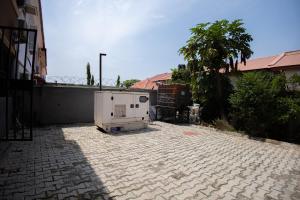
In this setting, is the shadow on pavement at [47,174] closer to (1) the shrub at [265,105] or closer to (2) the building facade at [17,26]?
(2) the building facade at [17,26]

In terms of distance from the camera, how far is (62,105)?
36.7ft

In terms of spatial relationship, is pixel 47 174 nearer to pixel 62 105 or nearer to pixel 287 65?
pixel 62 105

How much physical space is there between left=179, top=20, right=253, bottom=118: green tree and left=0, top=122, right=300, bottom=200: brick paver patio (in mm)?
5486

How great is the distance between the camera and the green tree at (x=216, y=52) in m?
11.6

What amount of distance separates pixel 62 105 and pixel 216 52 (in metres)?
9.52

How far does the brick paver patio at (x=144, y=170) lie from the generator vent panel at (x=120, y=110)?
5.59 feet

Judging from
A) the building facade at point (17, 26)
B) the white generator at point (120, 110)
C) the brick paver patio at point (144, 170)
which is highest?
the building facade at point (17, 26)

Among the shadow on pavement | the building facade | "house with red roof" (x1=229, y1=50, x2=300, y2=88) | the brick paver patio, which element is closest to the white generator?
the brick paver patio

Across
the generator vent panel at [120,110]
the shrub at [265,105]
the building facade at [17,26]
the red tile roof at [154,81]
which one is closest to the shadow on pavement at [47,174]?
the building facade at [17,26]

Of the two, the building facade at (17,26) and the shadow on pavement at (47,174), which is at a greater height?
the building facade at (17,26)

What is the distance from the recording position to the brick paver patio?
12.3 ft

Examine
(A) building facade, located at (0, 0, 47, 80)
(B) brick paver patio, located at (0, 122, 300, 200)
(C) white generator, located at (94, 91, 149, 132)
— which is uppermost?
(A) building facade, located at (0, 0, 47, 80)

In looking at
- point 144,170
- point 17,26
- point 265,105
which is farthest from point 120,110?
point 265,105

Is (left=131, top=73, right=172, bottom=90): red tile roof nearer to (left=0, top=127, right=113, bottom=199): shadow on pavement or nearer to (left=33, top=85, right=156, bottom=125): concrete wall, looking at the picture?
(left=33, top=85, right=156, bottom=125): concrete wall
